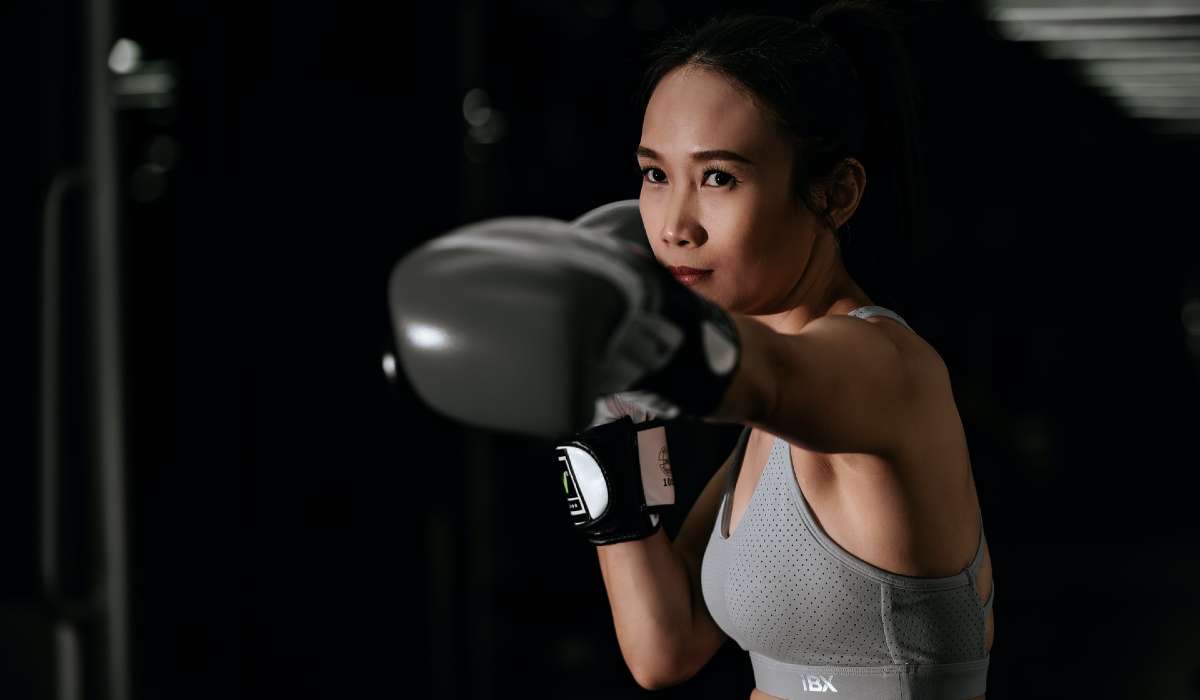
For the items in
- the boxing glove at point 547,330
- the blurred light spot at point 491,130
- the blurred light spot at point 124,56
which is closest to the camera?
the boxing glove at point 547,330

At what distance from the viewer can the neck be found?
3.43 ft

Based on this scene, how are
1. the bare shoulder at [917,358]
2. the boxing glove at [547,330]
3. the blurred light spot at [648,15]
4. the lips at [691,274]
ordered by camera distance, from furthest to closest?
the blurred light spot at [648,15] < the lips at [691,274] < the bare shoulder at [917,358] < the boxing glove at [547,330]

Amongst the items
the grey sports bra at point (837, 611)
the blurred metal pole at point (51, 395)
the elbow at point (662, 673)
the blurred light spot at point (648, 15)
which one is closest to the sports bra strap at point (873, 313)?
the grey sports bra at point (837, 611)

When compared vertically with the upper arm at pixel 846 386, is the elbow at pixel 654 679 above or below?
below

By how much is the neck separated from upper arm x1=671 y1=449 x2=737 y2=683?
0.20m

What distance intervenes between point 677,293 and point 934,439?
0.99 ft

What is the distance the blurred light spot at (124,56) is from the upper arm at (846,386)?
146 cm

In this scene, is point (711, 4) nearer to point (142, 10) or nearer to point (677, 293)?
point (142, 10)

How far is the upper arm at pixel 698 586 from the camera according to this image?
1191 mm

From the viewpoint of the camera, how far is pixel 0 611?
1869mm

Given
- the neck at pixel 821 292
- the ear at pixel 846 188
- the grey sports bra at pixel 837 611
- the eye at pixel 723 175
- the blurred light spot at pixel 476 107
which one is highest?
the eye at pixel 723 175

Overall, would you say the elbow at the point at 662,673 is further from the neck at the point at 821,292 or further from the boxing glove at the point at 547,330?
the boxing glove at the point at 547,330

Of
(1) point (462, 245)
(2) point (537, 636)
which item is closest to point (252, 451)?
(2) point (537, 636)

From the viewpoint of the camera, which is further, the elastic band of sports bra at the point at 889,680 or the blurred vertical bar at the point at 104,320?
the blurred vertical bar at the point at 104,320
